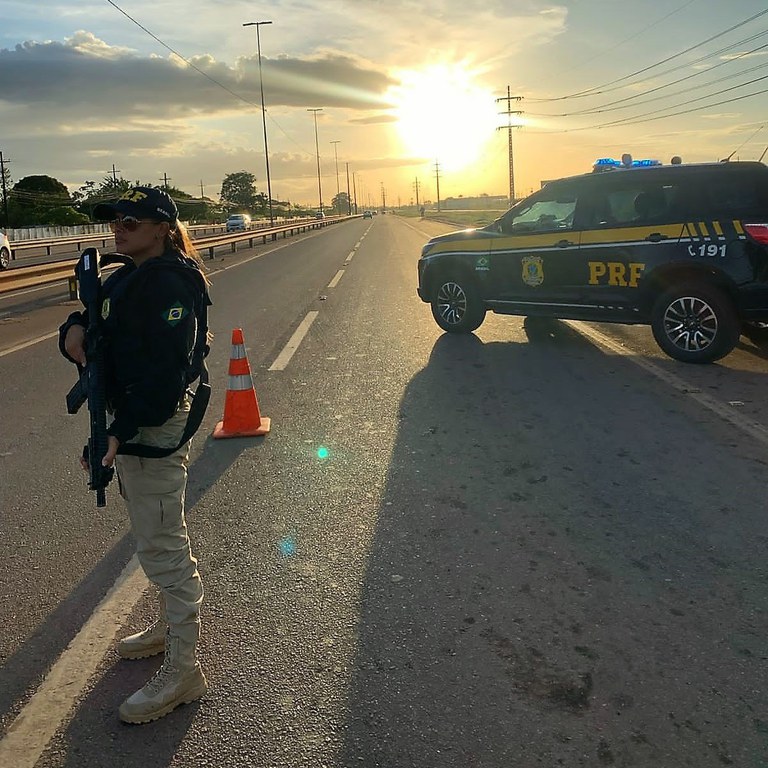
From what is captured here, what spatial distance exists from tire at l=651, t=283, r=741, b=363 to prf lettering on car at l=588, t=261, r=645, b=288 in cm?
37

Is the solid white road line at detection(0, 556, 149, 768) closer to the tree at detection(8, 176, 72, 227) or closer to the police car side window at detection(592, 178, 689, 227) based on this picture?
the police car side window at detection(592, 178, 689, 227)

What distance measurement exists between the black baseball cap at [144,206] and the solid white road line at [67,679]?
175cm

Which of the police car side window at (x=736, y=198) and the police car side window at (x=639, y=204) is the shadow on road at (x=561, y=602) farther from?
the police car side window at (x=639, y=204)

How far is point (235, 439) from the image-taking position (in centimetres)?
574

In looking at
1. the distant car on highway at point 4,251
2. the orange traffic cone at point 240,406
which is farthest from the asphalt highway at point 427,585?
the distant car on highway at point 4,251

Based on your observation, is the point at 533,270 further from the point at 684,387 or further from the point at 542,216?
the point at 684,387

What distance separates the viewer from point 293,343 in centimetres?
967

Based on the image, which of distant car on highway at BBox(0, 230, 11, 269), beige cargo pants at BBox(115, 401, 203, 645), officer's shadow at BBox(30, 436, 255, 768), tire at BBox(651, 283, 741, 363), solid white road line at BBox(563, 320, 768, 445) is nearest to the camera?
officer's shadow at BBox(30, 436, 255, 768)

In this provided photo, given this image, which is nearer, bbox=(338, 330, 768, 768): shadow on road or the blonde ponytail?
bbox=(338, 330, 768, 768): shadow on road

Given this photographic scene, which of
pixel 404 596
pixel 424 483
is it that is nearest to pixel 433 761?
pixel 404 596

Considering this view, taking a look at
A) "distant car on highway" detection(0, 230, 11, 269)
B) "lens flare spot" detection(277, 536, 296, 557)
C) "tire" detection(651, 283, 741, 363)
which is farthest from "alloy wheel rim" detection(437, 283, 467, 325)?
"distant car on highway" detection(0, 230, 11, 269)

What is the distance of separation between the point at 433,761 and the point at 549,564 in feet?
4.79

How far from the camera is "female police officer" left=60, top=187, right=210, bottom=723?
2.48 m

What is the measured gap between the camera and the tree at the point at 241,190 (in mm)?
166000
